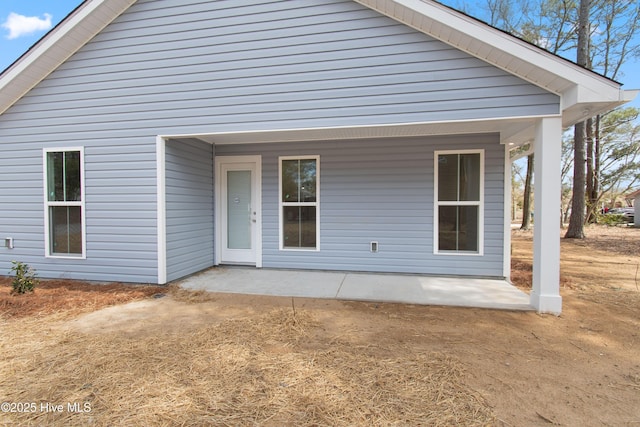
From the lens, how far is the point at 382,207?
19.5 ft

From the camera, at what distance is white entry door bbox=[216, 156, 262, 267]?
6.49 meters

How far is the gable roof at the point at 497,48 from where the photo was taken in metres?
3.52

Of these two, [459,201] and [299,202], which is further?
[299,202]

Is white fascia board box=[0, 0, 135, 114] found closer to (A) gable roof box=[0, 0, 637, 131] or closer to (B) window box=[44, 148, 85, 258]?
(A) gable roof box=[0, 0, 637, 131]

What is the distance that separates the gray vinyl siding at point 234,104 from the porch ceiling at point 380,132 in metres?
0.18

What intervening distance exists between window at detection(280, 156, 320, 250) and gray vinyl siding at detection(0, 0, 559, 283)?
0.23 metres

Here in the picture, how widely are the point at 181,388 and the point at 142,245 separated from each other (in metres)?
3.46

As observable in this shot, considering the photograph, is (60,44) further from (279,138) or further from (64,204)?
(279,138)

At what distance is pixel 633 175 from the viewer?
69.7 feet

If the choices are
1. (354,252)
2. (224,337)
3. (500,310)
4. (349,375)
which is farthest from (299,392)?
(354,252)

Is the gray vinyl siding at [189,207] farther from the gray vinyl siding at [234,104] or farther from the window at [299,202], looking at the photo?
the window at [299,202]

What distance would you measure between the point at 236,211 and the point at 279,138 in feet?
5.96

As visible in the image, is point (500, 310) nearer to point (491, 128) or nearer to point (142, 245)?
point (491, 128)

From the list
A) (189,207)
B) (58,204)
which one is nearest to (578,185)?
(189,207)
